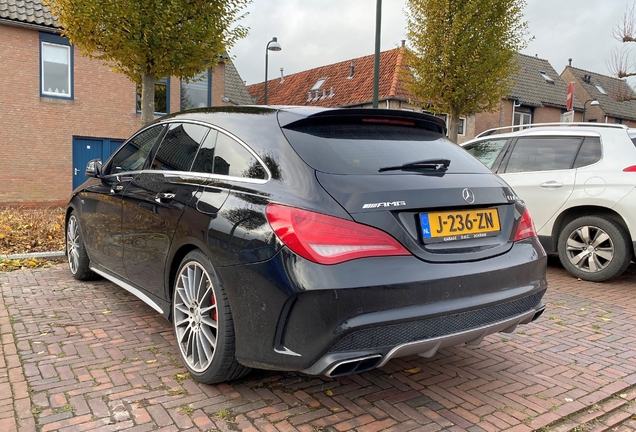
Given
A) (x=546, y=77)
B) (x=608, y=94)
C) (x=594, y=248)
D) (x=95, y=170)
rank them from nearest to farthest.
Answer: (x=95, y=170) < (x=594, y=248) < (x=546, y=77) < (x=608, y=94)

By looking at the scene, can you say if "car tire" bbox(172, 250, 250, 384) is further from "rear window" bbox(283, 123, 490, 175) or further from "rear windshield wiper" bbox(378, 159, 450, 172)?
"rear windshield wiper" bbox(378, 159, 450, 172)

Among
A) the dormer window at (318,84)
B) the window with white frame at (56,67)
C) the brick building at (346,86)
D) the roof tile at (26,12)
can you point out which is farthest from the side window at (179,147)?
the dormer window at (318,84)

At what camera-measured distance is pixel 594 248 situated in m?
5.94

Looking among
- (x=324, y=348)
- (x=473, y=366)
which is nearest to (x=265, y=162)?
(x=324, y=348)

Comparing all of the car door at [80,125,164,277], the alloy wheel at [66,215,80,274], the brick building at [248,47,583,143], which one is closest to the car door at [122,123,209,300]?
the car door at [80,125,164,277]

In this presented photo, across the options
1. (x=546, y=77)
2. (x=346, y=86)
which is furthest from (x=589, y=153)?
(x=546, y=77)

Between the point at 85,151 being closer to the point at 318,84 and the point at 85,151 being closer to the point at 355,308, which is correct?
the point at 355,308

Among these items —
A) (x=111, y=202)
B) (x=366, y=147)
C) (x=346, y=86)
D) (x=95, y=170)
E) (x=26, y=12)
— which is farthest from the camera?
(x=346, y=86)

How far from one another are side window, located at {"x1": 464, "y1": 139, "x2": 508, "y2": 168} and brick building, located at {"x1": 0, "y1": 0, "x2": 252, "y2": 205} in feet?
32.8

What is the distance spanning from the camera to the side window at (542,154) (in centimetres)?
627

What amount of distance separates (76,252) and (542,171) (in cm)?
556

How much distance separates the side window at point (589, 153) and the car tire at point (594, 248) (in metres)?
0.66

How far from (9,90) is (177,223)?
14.8m

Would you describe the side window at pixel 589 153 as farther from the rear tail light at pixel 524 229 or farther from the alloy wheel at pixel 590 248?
the rear tail light at pixel 524 229
